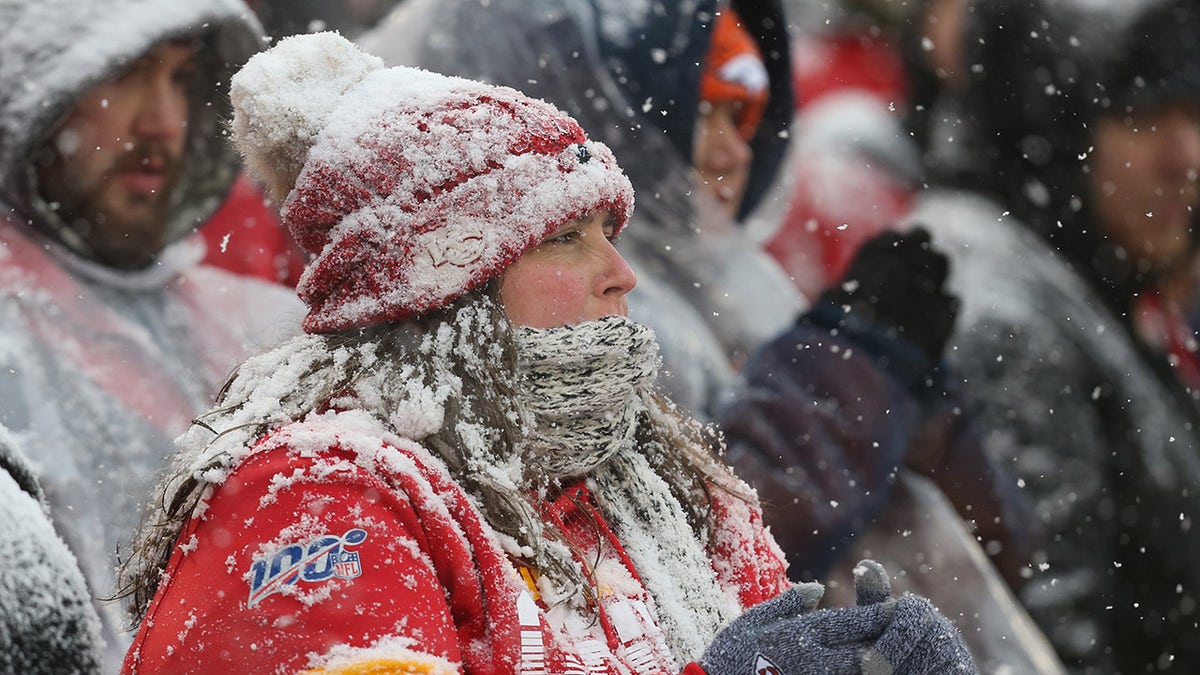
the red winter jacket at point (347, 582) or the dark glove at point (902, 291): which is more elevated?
the red winter jacket at point (347, 582)

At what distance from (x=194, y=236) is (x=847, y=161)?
6.97ft

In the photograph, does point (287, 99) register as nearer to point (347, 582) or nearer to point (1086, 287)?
point (347, 582)

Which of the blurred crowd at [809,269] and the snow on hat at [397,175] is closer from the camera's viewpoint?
the snow on hat at [397,175]

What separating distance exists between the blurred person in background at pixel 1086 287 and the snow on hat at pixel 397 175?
8.63 feet

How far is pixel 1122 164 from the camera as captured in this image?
472 centimetres

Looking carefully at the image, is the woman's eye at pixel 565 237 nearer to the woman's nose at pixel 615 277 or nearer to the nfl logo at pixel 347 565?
the woman's nose at pixel 615 277

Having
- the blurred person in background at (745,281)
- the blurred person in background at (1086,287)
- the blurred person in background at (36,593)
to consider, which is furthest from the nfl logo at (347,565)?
the blurred person in background at (1086,287)

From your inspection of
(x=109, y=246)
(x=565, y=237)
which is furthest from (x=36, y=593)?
(x=565, y=237)

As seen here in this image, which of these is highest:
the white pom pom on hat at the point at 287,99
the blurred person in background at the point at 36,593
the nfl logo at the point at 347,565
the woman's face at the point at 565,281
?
the white pom pom on hat at the point at 287,99

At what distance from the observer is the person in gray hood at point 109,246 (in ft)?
8.20

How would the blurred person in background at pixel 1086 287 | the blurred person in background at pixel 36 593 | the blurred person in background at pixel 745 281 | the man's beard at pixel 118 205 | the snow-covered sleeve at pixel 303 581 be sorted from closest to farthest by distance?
the snow-covered sleeve at pixel 303 581, the blurred person in background at pixel 36 593, the man's beard at pixel 118 205, the blurred person in background at pixel 745 281, the blurred person in background at pixel 1086 287

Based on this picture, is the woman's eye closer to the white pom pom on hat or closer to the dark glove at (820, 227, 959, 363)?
the white pom pom on hat

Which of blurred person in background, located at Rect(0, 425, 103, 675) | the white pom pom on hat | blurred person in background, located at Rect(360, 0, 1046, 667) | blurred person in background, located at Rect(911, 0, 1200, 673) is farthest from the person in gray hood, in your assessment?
blurred person in background, located at Rect(911, 0, 1200, 673)

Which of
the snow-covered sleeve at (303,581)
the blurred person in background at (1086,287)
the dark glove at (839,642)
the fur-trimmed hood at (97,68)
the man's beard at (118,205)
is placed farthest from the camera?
the blurred person in background at (1086,287)
